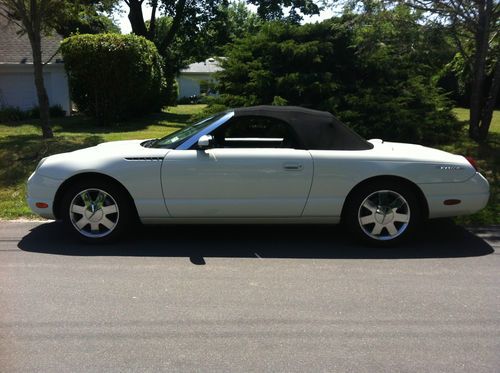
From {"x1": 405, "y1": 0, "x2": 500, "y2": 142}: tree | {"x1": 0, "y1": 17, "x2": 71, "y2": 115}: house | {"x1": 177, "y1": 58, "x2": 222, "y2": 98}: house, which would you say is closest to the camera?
{"x1": 405, "y1": 0, "x2": 500, "y2": 142}: tree

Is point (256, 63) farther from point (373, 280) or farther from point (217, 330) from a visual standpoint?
point (217, 330)

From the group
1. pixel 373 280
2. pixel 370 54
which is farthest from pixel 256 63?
pixel 373 280

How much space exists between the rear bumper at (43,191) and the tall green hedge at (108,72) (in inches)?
469

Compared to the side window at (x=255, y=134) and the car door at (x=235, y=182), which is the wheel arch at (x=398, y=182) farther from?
the side window at (x=255, y=134)

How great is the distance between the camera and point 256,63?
11867 millimetres

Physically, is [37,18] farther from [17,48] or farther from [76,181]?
[17,48]

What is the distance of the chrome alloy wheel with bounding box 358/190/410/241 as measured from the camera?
5.52 m

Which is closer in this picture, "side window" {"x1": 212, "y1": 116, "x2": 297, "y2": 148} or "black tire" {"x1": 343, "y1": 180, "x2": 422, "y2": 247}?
"black tire" {"x1": 343, "y1": 180, "x2": 422, "y2": 247}

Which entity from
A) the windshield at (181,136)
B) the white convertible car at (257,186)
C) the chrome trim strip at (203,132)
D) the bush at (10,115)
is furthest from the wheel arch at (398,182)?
the bush at (10,115)

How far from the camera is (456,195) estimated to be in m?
5.52

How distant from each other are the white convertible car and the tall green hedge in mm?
11930

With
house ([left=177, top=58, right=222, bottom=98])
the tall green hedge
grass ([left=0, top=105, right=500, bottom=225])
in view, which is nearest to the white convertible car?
grass ([left=0, top=105, right=500, bottom=225])

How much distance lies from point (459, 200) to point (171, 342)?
349 centimetres

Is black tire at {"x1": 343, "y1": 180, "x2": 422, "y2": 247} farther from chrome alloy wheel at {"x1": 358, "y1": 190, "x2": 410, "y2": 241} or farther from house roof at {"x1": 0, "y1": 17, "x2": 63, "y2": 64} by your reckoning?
house roof at {"x1": 0, "y1": 17, "x2": 63, "y2": 64}
